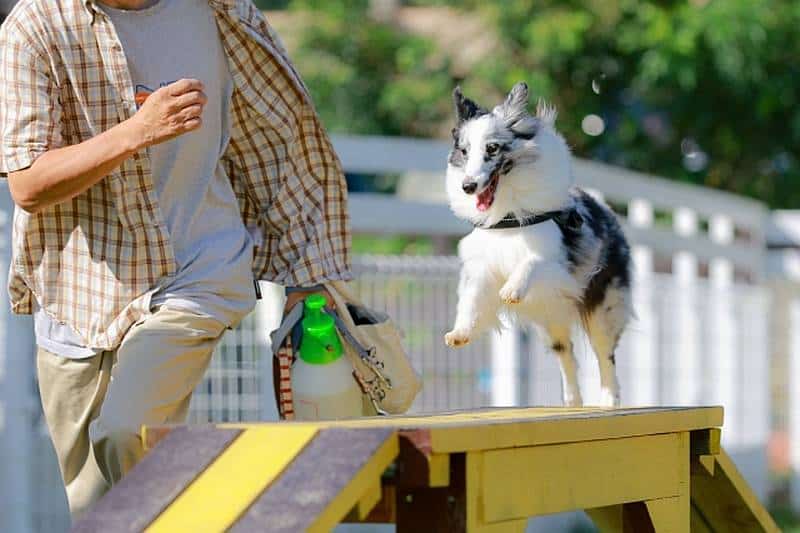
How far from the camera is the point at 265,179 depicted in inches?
179

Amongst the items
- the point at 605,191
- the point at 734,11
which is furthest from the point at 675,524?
the point at 734,11

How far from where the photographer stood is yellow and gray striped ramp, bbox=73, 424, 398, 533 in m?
2.96

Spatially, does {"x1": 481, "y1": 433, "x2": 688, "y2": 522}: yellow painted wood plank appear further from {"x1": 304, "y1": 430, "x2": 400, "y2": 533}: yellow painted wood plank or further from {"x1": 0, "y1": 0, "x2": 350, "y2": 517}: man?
{"x1": 0, "y1": 0, "x2": 350, "y2": 517}: man

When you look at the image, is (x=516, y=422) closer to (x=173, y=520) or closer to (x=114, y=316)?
→ (x=173, y=520)

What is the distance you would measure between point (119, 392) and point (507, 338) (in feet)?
15.6

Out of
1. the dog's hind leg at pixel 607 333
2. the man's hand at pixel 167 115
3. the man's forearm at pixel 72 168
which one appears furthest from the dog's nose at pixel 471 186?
the man's forearm at pixel 72 168

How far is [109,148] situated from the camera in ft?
12.2

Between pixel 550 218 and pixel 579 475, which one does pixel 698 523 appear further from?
pixel 579 475

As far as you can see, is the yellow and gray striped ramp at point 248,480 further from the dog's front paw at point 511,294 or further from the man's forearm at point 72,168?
the dog's front paw at point 511,294

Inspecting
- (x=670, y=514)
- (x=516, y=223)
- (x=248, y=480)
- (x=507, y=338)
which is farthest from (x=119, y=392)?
(x=507, y=338)

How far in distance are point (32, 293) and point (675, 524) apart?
185 cm

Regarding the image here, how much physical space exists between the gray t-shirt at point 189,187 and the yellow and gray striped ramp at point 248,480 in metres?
0.83

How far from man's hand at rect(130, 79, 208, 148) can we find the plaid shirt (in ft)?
0.99

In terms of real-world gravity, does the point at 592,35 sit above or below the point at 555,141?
above
